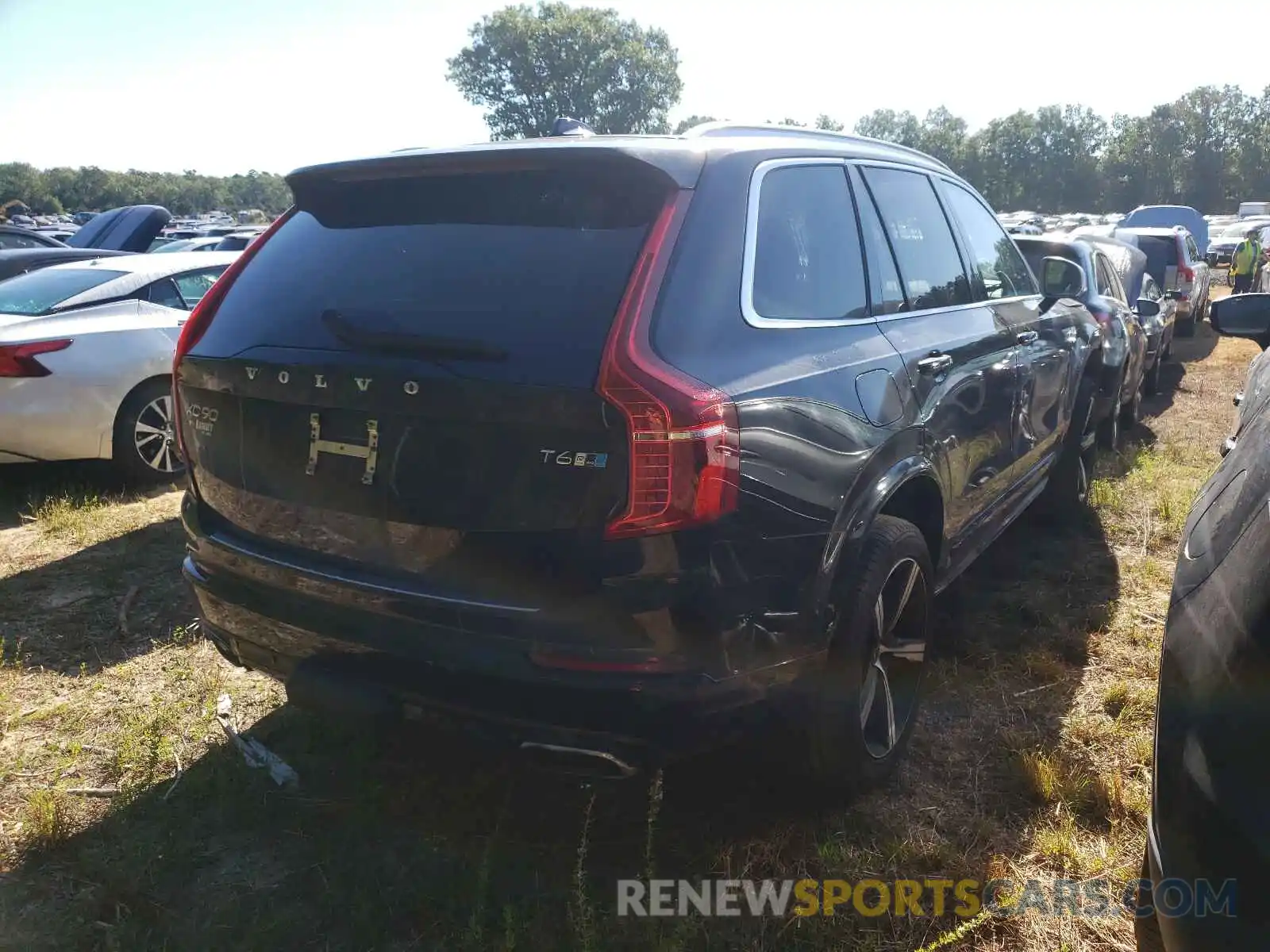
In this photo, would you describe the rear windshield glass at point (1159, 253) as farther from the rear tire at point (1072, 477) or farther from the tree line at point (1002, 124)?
the tree line at point (1002, 124)

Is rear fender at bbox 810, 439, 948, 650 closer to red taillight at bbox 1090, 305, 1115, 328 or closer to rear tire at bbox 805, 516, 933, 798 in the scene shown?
rear tire at bbox 805, 516, 933, 798

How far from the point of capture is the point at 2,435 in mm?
5332

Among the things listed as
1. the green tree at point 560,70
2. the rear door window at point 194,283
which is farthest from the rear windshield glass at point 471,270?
the green tree at point 560,70

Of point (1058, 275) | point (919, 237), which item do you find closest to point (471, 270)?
point (919, 237)

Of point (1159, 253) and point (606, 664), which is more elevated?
point (1159, 253)

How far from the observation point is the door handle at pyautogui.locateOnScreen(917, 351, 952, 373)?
2.89 meters

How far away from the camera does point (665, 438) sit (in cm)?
195

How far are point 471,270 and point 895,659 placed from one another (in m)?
1.71

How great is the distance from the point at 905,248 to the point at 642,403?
1.71 m

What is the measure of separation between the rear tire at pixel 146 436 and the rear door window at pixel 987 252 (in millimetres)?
4570

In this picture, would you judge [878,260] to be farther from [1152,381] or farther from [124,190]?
[124,190]

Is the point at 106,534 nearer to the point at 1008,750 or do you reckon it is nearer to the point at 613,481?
the point at 613,481

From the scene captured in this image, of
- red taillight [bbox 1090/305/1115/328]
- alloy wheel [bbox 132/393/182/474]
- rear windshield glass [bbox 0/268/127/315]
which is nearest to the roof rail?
red taillight [bbox 1090/305/1115/328]

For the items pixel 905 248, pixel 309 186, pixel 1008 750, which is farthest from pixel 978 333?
pixel 309 186
